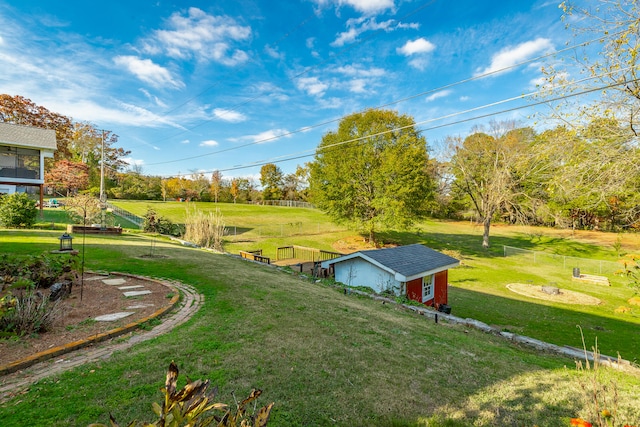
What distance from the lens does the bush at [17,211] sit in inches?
555

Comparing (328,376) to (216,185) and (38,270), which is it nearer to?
(38,270)

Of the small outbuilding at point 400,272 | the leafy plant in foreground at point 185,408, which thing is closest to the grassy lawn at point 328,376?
the leafy plant in foreground at point 185,408

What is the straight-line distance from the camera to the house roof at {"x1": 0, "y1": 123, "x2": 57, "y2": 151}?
18047 mm

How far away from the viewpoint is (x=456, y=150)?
2906 centimetres

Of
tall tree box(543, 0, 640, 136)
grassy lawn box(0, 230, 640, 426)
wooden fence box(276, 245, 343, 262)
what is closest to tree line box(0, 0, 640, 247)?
tall tree box(543, 0, 640, 136)

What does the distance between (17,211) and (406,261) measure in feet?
61.8

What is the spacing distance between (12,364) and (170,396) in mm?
3261

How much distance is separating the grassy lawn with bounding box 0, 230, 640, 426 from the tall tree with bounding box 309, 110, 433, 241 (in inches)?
A: 638

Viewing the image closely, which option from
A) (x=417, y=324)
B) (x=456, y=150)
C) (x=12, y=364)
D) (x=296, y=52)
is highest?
(x=296, y=52)

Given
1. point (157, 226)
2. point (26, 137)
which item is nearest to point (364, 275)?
point (157, 226)

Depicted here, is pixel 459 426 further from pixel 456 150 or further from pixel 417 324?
pixel 456 150

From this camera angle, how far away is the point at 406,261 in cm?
1059

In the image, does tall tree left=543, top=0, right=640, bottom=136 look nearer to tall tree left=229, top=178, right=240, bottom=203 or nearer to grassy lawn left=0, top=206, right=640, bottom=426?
grassy lawn left=0, top=206, right=640, bottom=426

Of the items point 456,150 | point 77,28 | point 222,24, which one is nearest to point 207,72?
point 222,24
